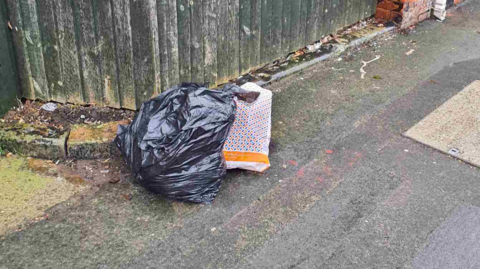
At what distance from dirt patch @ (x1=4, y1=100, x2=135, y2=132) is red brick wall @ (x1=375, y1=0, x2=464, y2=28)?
150 inches

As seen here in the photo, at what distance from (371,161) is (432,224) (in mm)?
812

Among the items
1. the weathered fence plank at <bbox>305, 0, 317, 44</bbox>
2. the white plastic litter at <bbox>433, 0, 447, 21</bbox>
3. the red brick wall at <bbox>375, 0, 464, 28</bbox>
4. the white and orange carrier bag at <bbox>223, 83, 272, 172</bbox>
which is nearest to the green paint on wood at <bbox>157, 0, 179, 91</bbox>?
the white and orange carrier bag at <bbox>223, 83, 272, 172</bbox>

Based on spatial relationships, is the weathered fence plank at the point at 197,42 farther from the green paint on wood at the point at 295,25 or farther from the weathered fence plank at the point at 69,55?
the green paint on wood at the point at 295,25

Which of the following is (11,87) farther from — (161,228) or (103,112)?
(161,228)

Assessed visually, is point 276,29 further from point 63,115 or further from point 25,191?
point 25,191

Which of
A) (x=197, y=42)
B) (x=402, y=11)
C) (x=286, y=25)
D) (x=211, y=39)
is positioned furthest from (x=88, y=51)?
Result: (x=402, y=11)

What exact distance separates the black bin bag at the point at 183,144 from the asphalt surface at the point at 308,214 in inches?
5.5

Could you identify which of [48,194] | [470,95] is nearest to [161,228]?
[48,194]

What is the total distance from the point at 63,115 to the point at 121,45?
74 cm

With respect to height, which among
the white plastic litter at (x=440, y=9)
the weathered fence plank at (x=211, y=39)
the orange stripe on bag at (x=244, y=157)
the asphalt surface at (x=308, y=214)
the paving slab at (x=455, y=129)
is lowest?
the asphalt surface at (x=308, y=214)

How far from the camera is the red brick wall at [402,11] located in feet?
22.3

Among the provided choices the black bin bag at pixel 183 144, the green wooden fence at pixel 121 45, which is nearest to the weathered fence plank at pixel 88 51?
the green wooden fence at pixel 121 45

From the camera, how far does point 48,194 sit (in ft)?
12.5

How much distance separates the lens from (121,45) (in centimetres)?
428
